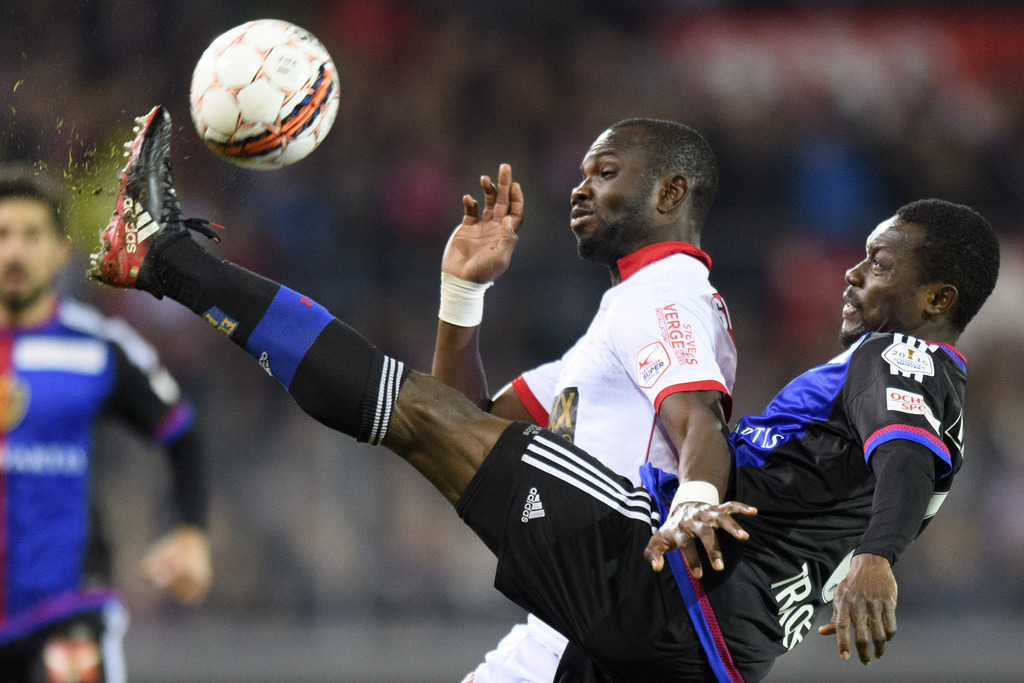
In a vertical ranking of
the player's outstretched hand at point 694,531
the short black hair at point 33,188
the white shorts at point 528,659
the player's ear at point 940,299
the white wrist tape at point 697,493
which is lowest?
the white shorts at point 528,659

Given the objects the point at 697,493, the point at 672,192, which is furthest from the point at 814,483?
the point at 672,192

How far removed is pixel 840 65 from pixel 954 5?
145cm

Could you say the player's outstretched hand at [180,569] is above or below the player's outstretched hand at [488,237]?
below

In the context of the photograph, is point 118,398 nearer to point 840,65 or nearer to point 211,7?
point 211,7

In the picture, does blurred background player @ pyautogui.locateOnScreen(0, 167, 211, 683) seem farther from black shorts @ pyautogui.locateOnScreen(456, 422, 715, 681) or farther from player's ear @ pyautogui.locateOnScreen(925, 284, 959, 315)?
player's ear @ pyautogui.locateOnScreen(925, 284, 959, 315)

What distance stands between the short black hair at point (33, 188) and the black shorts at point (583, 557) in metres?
2.45

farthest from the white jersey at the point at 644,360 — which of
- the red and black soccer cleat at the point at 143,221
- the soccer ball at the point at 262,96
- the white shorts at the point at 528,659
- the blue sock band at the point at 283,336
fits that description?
the red and black soccer cleat at the point at 143,221

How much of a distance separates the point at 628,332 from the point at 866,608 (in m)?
1.15

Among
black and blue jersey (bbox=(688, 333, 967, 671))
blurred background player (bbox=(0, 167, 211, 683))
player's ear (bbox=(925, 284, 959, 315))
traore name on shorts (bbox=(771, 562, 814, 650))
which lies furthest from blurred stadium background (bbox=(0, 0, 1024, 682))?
player's ear (bbox=(925, 284, 959, 315))

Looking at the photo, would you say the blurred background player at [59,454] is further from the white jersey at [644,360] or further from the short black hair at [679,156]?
the short black hair at [679,156]

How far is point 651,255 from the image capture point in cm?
403

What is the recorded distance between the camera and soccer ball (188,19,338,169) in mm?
3855

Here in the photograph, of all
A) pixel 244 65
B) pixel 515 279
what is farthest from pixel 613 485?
pixel 515 279

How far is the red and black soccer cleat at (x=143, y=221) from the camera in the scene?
3447 millimetres
